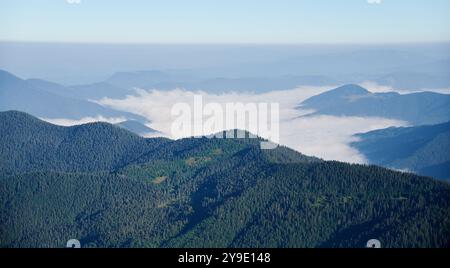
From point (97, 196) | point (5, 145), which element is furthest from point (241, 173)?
point (5, 145)

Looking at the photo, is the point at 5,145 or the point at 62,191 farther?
the point at 5,145

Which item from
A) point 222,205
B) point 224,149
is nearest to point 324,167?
point 222,205

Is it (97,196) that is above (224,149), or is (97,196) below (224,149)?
below

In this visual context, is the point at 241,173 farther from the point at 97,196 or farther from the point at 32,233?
the point at 32,233
